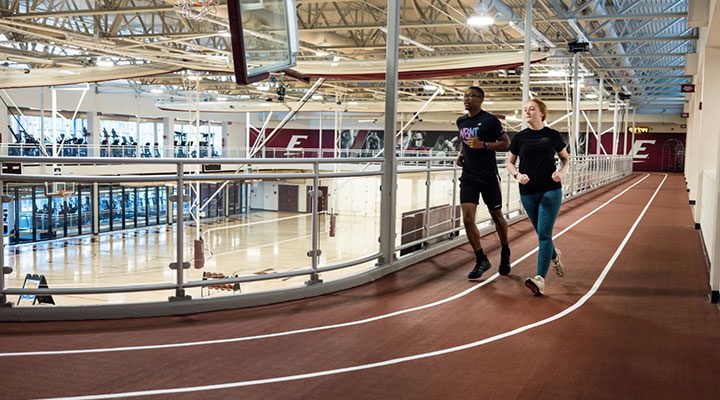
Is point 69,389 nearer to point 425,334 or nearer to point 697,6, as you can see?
point 425,334

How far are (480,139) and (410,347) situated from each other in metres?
2.57

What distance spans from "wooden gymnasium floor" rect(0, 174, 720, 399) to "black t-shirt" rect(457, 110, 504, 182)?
41.3 inches

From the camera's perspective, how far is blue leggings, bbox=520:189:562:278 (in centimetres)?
592

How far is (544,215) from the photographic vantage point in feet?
19.5

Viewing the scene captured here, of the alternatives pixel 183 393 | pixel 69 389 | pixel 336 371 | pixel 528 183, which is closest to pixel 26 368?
pixel 69 389

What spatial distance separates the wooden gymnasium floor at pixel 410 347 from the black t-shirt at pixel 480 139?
41.3 inches

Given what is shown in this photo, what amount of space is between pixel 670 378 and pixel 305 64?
13162 millimetres

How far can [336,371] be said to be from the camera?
3.97m

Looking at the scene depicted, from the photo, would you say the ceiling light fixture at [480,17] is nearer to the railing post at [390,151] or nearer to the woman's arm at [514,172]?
the railing post at [390,151]

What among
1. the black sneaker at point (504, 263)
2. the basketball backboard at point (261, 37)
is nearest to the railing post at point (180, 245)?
the basketball backboard at point (261, 37)

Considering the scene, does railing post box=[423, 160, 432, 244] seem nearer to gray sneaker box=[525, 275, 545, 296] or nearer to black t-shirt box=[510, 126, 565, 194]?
black t-shirt box=[510, 126, 565, 194]

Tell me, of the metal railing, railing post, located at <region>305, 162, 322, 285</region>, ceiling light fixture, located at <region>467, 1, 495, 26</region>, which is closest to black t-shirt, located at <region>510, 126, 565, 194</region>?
the metal railing

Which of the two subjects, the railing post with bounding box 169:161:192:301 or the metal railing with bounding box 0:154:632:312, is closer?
the metal railing with bounding box 0:154:632:312

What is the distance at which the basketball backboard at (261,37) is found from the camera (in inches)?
232
